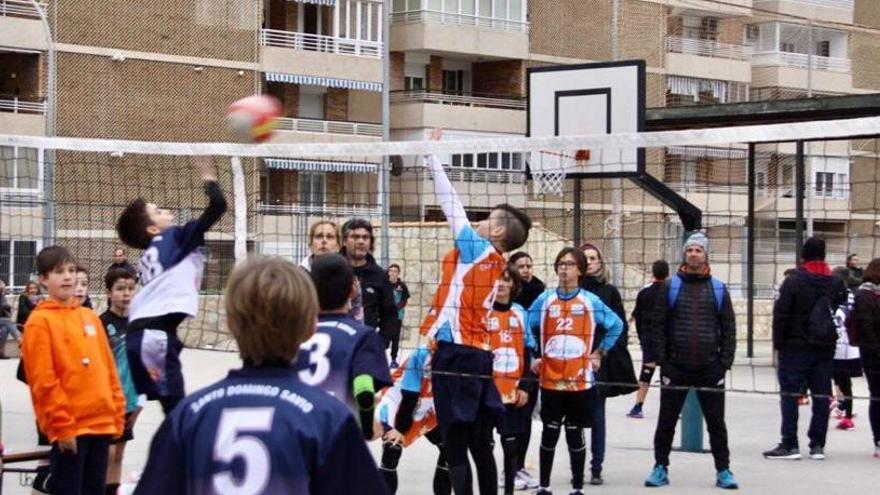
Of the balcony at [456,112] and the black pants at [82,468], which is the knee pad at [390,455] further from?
the balcony at [456,112]

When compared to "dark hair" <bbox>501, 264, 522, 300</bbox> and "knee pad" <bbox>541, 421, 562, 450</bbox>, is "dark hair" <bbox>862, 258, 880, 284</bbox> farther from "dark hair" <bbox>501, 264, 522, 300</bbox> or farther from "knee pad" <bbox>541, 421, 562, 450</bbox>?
"dark hair" <bbox>501, 264, 522, 300</bbox>

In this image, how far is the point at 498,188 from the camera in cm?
4488

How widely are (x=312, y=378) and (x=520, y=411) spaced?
15.1ft

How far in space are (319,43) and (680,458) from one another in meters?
34.9

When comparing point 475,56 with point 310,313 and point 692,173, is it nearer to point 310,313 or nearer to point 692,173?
point 692,173

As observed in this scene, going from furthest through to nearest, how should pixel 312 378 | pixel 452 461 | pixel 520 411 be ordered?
1. pixel 520 411
2. pixel 452 461
3. pixel 312 378

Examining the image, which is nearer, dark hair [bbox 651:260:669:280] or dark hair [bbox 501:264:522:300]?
dark hair [bbox 501:264:522:300]

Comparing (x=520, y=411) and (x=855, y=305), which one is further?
(x=855, y=305)

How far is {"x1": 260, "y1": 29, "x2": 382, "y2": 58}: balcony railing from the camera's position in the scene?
46.0 m

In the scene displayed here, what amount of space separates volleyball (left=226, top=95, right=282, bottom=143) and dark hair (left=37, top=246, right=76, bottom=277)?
123 cm

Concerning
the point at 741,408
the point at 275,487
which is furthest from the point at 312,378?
the point at 741,408

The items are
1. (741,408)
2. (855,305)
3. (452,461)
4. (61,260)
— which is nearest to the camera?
(61,260)

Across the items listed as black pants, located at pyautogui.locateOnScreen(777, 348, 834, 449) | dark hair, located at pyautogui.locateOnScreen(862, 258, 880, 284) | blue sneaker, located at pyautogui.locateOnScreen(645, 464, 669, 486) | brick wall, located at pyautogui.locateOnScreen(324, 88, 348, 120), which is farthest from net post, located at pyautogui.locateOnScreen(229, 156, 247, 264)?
brick wall, located at pyautogui.locateOnScreen(324, 88, 348, 120)

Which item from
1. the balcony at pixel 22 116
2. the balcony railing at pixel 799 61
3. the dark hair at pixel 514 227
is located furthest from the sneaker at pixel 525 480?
the balcony railing at pixel 799 61
